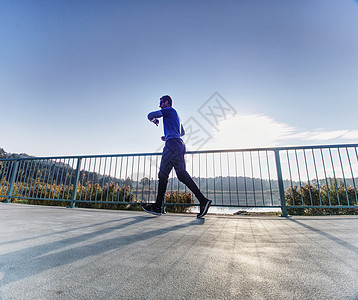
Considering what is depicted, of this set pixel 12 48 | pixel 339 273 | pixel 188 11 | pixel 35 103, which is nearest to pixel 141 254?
pixel 339 273

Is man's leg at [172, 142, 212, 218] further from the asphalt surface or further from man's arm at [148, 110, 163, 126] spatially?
the asphalt surface

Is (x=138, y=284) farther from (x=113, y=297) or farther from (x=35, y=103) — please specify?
(x=35, y=103)

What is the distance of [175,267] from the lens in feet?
3.18

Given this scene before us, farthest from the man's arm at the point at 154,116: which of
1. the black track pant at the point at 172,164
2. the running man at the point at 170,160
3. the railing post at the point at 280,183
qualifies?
the railing post at the point at 280,183

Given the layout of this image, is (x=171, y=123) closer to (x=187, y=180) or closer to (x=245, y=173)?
(x=187, y=180)

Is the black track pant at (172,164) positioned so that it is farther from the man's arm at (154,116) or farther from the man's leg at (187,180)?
the man's arm at (154,116)

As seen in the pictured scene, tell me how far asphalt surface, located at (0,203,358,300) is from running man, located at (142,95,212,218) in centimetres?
135

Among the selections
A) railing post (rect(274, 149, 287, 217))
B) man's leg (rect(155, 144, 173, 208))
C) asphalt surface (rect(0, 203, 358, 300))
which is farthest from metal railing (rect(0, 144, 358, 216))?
asphalt surface (rect(0, 203, 358, 300))

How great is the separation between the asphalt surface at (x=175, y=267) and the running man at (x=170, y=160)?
1353 millimetres

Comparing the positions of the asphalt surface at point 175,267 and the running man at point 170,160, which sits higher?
the running man at point 170,160

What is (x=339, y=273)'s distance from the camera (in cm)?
89

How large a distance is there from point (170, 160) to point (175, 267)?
6.87ft

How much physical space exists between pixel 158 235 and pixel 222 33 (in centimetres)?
871

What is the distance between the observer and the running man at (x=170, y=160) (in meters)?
2.93
